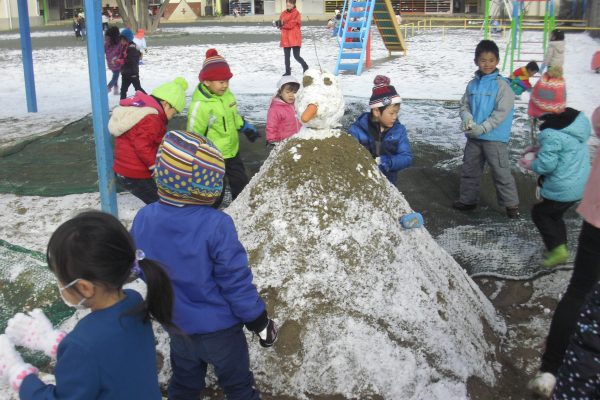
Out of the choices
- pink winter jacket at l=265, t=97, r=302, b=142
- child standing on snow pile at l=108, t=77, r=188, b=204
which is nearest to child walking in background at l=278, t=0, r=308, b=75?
pink winter jacket at l=265, t=97, r=302, b=142

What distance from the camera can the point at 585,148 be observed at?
3971 millimetres

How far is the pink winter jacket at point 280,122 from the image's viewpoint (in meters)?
4.95

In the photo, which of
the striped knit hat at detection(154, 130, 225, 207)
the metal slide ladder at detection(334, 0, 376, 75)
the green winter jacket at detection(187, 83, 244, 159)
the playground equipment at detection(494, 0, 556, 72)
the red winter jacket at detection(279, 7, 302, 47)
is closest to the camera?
the striped knit hat at detection(154, 130, 225, 207)

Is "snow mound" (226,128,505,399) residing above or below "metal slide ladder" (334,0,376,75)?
below

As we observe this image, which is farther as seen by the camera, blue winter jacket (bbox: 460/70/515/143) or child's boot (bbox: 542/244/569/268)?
blue winter jacket (bbox: 460/70/515/143)

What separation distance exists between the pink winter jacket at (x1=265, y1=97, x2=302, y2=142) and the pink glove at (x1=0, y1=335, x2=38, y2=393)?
3.38 m

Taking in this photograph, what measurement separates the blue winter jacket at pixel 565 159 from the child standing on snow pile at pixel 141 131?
8.29 ft

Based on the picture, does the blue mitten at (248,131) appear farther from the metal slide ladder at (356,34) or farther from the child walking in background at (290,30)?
the metal slide ladder at (356,34)

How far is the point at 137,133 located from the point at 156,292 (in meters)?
2.92

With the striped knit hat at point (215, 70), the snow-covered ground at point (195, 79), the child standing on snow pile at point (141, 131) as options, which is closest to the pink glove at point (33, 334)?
the snow-covered ground at point (195, 79)

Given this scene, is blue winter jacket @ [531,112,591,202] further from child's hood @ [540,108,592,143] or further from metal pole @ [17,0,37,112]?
metal pole @ [17,0,37,112]

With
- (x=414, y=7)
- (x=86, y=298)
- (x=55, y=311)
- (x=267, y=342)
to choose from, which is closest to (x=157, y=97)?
(x=55, y=311)

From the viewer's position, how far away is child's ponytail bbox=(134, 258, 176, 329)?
1849 mm

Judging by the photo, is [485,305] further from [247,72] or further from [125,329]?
[247,72]
